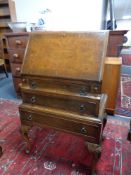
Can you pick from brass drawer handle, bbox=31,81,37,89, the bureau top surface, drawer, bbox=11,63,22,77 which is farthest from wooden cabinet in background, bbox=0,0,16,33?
brass drawer handle, bbox=31,81,37,89

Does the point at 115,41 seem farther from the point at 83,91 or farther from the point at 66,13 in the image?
the point at 66,13

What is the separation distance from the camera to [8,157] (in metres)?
1.38

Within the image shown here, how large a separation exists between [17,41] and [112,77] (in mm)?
1304

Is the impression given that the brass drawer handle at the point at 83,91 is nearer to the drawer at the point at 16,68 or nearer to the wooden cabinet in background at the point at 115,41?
the wooden cabinet in background at the point at 115,41

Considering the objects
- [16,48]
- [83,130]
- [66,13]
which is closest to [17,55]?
[16,48]

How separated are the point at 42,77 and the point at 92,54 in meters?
0.38

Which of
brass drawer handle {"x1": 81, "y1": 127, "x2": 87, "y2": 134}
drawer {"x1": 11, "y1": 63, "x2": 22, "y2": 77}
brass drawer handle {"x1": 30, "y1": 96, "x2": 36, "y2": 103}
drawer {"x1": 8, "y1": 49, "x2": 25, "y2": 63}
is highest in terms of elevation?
drawer {"x1": 8, "y1": 49, "x2": 25, "y2": 63}

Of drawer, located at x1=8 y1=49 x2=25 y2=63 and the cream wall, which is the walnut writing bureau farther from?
the cream wall

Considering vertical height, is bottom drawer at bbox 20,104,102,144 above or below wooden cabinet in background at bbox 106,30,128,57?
below

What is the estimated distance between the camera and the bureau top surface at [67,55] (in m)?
0.96

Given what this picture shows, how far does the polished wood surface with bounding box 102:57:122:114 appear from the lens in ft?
5.49

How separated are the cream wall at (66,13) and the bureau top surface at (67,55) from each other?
1.44m

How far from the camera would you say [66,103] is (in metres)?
1.08

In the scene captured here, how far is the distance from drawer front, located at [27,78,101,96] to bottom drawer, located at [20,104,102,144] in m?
0.20
